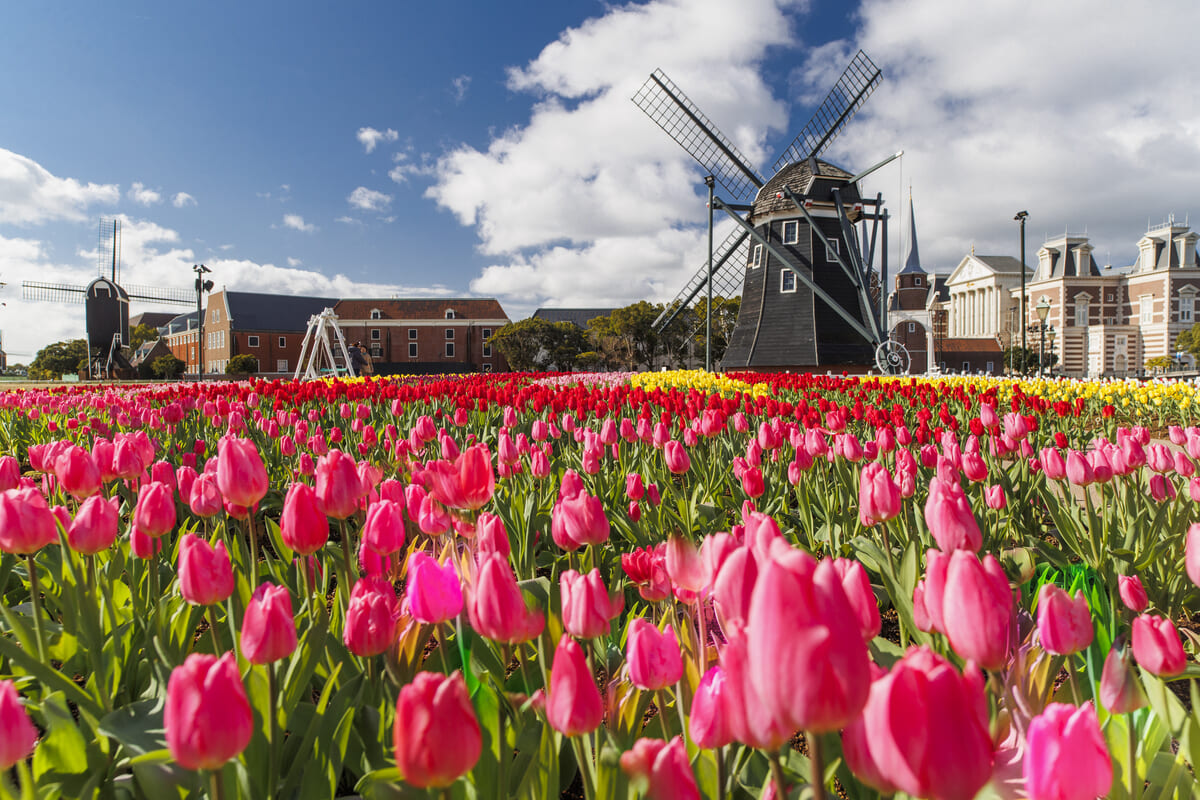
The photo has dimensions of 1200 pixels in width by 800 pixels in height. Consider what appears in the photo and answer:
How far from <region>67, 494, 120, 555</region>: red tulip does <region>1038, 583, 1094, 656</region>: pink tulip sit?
1.91 m

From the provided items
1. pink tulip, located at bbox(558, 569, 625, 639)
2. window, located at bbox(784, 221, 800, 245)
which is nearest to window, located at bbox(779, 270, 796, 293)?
window, located at bbox(784, 221, 800, 245)

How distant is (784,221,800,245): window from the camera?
2338 centimetres

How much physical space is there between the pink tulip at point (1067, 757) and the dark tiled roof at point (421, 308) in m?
65.3

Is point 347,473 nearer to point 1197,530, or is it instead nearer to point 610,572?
point 610,572

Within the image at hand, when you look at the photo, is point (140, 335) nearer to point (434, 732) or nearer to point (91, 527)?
point (91, 527)

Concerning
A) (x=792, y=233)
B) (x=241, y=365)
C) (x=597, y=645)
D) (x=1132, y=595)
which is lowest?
(x=597, y=645)

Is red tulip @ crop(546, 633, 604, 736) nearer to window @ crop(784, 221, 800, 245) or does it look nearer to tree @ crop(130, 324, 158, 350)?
window @ crop(784, 221, 800, 245)

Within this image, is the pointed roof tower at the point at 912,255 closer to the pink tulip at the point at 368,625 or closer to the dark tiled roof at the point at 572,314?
the dark tiled roof at the point at 572,314

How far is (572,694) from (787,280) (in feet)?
79.0

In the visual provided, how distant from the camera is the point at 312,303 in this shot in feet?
227

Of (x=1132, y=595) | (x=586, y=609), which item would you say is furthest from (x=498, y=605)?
(x=1132, y=595)

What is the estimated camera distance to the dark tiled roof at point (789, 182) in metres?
23.3

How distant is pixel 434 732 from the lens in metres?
0.67

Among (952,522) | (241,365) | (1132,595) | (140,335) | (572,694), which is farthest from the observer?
(140,335)
